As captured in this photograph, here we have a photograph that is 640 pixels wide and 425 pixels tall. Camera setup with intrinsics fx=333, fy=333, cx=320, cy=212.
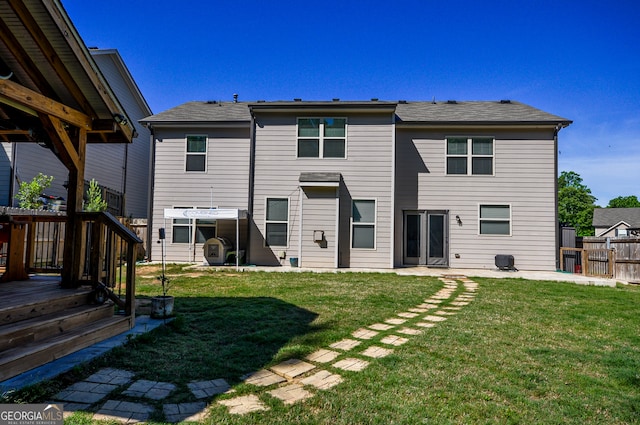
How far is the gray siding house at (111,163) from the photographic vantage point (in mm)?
10500

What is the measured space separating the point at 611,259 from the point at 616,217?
34761mm

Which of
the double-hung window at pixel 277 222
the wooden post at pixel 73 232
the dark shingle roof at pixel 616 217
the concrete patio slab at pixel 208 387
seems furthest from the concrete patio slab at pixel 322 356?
the dark shingle roof at pixel 616 217

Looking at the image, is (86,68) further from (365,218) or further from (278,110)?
(365,218)

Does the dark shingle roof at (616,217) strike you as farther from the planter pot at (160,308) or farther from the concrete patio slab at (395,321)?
the planter pot at (160,308)

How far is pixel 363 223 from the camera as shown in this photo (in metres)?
10.8

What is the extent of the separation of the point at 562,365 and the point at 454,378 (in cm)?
118

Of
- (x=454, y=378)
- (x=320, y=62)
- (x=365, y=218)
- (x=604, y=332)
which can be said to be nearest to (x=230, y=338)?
(x=454, y=378)

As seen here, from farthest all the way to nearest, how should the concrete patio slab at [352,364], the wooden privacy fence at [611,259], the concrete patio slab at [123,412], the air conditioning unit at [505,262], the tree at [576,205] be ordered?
the tree at [576,205] → the air conditioning unit at [505,262] → the wooden privacy fence at [611,259] → the concrete patio slab at [352,364] → the concrete patio slab at [123,412]

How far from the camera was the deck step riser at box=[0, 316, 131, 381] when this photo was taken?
99.4 inches

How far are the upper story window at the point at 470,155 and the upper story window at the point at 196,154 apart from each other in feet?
28.1

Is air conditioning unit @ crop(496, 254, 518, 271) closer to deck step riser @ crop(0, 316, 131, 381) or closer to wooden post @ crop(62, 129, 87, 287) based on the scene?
deck step riser @ crop(0, 316, 131, 381)

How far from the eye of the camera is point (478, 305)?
18.6 ft

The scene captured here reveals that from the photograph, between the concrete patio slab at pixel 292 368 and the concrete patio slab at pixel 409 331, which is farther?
the concrete patio slab at pixel 409 331

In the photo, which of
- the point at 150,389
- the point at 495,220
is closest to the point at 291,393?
the point at 150,389
